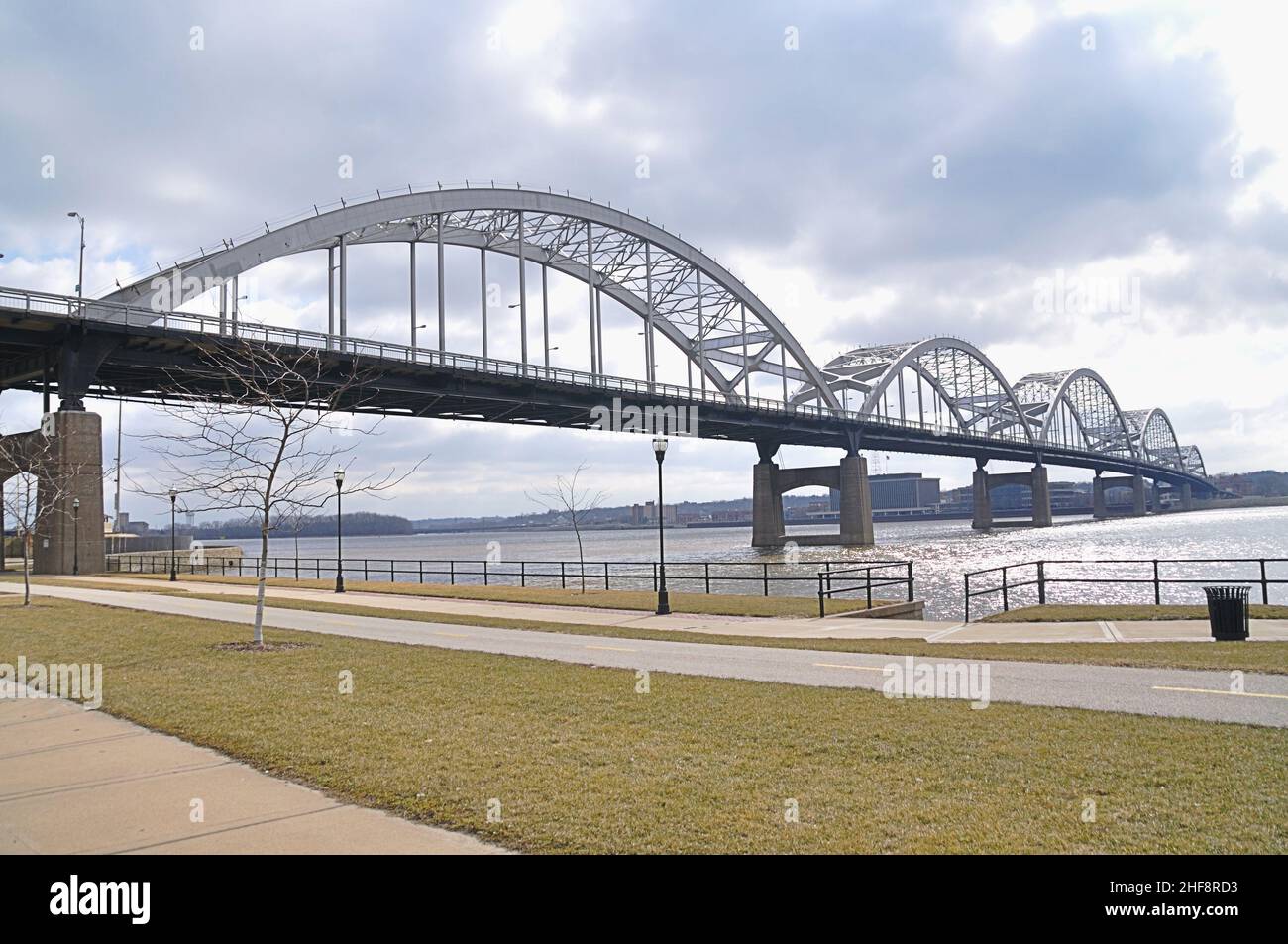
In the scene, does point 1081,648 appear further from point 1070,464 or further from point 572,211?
point 1070,464

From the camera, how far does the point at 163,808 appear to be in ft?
20.9

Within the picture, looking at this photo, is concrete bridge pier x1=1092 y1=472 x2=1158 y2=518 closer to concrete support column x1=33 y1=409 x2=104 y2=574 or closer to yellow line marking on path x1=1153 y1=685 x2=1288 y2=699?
concrete support column x1=33 y1=409 x2=104 y2=574

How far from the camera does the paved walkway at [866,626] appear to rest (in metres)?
16.4

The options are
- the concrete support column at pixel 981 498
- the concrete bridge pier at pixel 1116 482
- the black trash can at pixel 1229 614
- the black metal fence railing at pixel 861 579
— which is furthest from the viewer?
the concrete bridge pier at pixel 1116 482

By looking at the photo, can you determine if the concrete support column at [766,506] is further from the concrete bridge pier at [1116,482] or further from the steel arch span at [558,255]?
the concrete bridge pier at [1116,482]

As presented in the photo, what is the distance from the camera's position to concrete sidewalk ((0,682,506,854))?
559 centimetres

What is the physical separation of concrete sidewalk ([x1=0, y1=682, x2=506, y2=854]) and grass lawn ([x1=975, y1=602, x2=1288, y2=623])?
16764mm

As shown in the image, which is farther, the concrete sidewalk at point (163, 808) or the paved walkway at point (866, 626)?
the paved walkway at point (866, 626)

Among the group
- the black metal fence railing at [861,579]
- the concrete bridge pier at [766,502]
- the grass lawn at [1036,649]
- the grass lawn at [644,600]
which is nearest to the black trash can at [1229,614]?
the grass lawn at [1036,649]

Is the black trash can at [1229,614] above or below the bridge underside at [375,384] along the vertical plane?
below

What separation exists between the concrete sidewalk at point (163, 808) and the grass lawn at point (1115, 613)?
1676 centimetres
